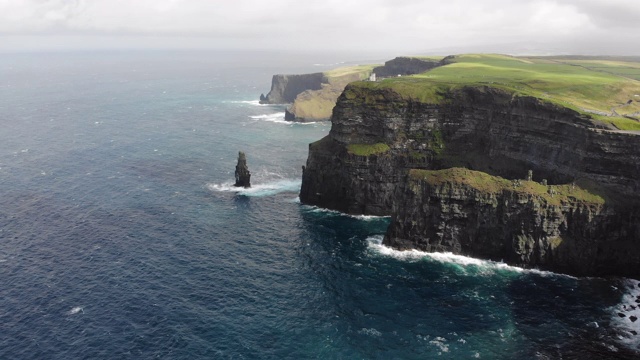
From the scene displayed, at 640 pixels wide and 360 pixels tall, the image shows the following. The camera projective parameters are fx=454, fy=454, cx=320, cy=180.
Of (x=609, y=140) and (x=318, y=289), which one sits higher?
(x=609, y=140)

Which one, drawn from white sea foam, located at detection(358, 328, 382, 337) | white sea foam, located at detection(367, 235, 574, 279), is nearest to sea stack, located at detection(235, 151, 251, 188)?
white sea foam, located at detection(367, 235, 574, 279)

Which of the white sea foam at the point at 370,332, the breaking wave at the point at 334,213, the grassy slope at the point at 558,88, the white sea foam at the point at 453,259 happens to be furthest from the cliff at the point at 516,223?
the white sea foam at the point at 370,332

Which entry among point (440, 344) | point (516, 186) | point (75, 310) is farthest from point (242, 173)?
point (440, 344)

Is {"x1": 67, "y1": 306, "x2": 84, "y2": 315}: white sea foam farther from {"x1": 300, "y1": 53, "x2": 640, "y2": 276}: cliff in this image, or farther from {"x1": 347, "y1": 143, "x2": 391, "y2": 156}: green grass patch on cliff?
{"x1": 347, "y1": 143, "x2": 391, "y2": 156}: green grass patch on cliff

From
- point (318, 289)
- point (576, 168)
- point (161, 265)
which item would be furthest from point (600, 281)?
point (161, 265)

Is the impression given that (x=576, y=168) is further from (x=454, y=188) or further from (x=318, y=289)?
(x=318, y=289)

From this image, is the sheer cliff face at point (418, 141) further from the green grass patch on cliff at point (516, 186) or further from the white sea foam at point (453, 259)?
the white sea foam at point (453, 259)

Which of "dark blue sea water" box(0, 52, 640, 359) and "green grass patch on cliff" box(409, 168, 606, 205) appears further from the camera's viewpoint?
"green grass patch on cliff" box(409, 168, 606, 205)
